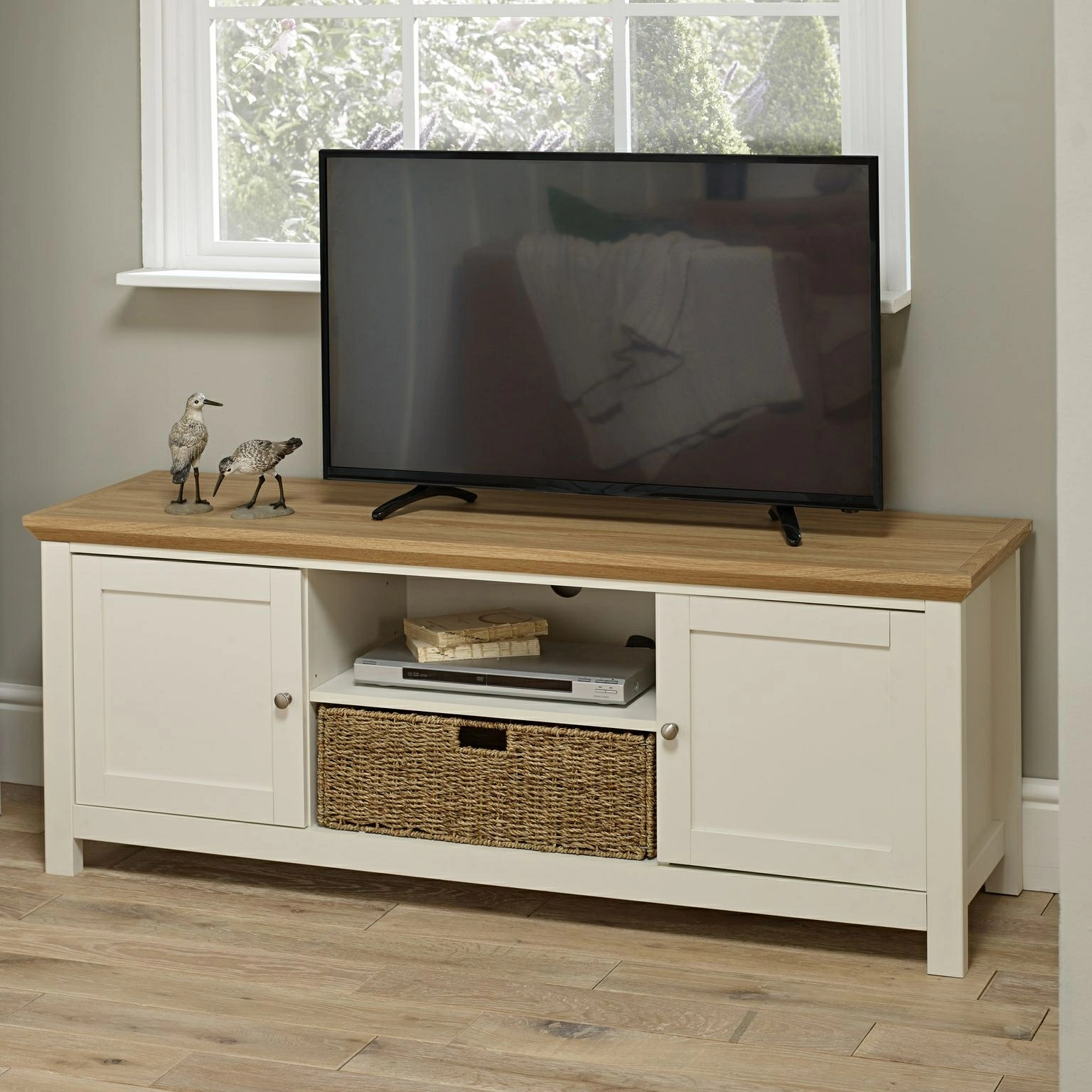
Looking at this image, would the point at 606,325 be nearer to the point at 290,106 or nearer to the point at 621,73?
the point at 621,73

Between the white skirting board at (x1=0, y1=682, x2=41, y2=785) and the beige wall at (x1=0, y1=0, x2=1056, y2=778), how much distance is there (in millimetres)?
40

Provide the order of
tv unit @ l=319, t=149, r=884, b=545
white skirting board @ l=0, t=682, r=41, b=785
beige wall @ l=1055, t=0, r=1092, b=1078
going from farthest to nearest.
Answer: white skirting board @ l=0, t=682, r=41, b=785 < tv unit @ l=319, t=149, r=884, b=545 < beige wall @ l=1055, t=0, r=1092, b=1078

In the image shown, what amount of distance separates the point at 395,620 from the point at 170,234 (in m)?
0.93

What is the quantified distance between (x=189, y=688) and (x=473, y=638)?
1.71ft

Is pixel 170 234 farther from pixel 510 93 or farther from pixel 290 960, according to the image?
pixel 290 960

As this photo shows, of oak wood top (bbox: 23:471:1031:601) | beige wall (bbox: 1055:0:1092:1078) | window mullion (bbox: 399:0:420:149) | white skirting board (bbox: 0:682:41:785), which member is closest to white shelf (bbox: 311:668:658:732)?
oak wood top (bbox: 23:471:1031:601)

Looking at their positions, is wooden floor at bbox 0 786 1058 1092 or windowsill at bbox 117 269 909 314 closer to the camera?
wooden floor at bbox 0 786 1058 1092

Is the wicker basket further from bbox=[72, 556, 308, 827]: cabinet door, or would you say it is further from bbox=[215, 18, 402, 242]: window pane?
bbox=[215, 18, 402, 242]: window pane

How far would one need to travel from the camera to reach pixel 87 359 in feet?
11.4

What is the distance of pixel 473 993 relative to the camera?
2.58 metres

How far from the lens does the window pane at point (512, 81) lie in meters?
3.12

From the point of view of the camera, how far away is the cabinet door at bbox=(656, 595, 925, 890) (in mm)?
2576

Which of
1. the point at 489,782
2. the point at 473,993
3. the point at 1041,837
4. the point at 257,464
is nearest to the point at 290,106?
the point at 257,464

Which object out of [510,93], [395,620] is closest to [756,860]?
[395,620]
